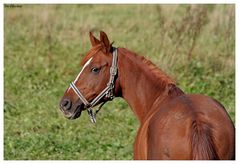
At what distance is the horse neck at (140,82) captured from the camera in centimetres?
495

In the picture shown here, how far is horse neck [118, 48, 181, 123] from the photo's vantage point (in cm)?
495

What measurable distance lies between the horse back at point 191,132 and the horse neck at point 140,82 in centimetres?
52

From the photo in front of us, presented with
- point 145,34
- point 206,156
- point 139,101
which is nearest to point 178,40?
point 145,34

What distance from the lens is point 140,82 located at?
5.07m

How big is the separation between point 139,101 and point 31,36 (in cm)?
763

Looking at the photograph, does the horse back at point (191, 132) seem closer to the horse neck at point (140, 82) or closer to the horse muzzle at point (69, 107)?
the horse neck at point (140, 82)

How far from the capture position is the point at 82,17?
1421 cm

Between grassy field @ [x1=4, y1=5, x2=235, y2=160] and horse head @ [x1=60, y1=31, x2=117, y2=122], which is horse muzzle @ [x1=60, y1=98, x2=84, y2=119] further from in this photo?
grassy field @ [x1=4, y1=5, x2=235, y2=160]

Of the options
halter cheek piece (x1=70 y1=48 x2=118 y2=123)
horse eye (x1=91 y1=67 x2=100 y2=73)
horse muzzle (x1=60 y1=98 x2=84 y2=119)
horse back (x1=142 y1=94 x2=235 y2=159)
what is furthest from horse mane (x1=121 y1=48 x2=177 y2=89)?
horse muzzle (x1=60 y1=98 x2=84 y2=119)

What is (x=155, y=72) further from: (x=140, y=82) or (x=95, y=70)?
(x=95, y=70)

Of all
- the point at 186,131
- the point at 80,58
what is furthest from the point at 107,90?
the point at 80,58

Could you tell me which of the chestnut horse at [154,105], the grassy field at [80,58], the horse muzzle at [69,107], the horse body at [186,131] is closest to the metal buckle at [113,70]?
the chestnut horse at [154,105]

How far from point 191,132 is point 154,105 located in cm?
84

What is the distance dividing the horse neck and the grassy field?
2095 mm
